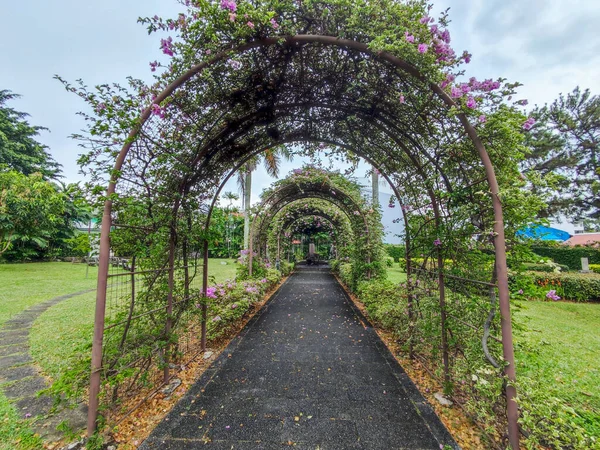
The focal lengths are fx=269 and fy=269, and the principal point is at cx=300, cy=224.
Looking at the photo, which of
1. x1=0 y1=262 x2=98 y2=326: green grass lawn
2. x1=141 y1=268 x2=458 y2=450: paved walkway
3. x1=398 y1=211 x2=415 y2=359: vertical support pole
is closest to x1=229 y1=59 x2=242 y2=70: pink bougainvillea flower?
x1=398 y1=211 x2=415 y2=359: vertical support pole

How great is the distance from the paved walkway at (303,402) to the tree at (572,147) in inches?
369

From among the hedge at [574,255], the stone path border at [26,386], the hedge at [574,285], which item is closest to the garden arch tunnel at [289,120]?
the stone path border at [26,386]

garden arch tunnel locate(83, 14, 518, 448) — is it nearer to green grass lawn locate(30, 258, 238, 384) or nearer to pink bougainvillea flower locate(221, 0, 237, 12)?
pink bougainvillea flower locate(221, 0, 237, 12)

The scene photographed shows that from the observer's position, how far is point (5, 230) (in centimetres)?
1171

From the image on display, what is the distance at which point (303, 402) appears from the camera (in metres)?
2.45

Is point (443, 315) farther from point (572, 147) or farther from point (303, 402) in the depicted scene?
point (572, 147)

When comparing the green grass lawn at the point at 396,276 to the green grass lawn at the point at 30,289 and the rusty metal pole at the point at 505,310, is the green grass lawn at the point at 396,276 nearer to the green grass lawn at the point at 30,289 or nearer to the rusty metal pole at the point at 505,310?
the rusty metal pole at the point at 505,310

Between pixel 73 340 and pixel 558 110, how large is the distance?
13915mm

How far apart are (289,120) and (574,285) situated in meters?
8.61

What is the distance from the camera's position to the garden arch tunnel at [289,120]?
77.8 inches

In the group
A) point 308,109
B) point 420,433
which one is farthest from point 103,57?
point 420,433

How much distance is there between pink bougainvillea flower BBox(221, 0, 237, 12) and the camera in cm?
→ 187

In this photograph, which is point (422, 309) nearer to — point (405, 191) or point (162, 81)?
point (405, 191)

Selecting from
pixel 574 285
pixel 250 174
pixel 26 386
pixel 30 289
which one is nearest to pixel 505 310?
pixel 26 386
